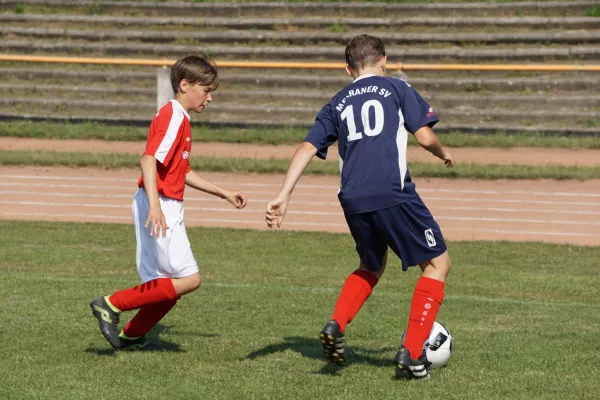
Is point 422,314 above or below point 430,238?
below

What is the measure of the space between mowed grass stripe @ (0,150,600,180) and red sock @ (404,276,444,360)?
975 cm

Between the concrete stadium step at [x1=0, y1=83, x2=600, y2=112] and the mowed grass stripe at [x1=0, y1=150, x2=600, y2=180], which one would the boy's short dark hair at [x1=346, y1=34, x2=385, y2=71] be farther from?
the concrete stadium step at [x1=0, y1=83, x2=600, y2=112]

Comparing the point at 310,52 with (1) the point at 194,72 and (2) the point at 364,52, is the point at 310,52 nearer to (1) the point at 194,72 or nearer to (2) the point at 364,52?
(1) the point at 194,72

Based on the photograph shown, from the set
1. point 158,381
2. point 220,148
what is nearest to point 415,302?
point 158,381

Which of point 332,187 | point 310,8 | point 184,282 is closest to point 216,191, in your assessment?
point 184,282

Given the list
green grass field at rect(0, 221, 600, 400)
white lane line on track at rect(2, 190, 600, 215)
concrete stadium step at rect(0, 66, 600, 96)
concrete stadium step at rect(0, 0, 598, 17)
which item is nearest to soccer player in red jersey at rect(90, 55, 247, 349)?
green grass field at rect(0, 221, 600, 400)

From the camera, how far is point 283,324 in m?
7.13

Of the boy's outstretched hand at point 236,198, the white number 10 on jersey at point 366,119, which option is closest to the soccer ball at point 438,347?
the white number 10 on jersey at point 366,119

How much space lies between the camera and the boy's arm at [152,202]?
220 inches

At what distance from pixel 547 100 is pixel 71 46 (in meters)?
10.7

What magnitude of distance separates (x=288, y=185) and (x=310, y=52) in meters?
17.2

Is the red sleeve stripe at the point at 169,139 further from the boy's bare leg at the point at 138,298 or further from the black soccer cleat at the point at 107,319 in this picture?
the black soccer cleat at the point at 107,319

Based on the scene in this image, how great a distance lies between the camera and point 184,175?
238 inches

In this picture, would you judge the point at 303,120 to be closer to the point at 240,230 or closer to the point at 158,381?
the point at 240,230
